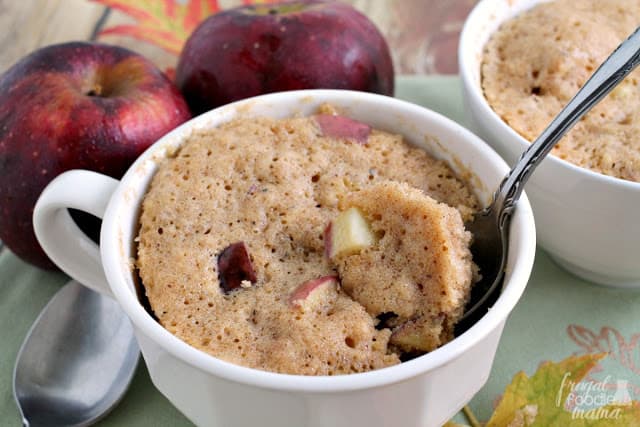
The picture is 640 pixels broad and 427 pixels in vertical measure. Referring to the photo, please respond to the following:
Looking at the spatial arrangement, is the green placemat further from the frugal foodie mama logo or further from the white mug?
the white mug

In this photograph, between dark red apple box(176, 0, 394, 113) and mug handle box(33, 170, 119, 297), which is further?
dark red apple box(176, 0, 394, 113)

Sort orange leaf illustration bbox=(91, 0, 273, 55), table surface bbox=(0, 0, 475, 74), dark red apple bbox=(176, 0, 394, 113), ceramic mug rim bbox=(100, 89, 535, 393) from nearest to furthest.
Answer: ceramic mug rim bbox=(100, 89, 535, 393)
dark red apple bbox=(176, 0, 394, 113)
orange leaf illustration bbox=(91, 0, 273, 55)
table surface bbox=(0, 0, 475, 74)

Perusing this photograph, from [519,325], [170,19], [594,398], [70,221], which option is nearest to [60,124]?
[70,221]

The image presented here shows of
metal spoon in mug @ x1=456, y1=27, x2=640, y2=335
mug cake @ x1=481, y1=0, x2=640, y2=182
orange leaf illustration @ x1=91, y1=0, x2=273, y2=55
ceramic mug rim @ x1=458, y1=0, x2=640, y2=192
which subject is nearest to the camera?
metal spoon in mug @ x1=456, y1=27, x2=640, y2=335

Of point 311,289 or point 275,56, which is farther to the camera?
point 275,56

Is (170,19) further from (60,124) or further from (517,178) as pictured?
(517,178)

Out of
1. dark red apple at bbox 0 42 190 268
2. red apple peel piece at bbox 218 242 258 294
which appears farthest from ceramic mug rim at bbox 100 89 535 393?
dark red apple at bbox 0 42 190 268

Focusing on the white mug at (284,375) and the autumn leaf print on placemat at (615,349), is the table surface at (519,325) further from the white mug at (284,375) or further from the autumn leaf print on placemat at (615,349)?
the white mug at (284,375)

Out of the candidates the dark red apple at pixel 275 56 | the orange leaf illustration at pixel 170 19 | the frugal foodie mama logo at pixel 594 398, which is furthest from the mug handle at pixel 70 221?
the orange leaf illustration at pixel 170 19
